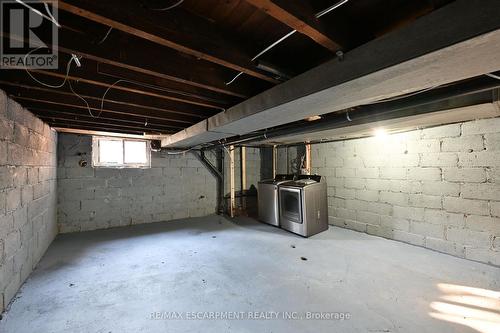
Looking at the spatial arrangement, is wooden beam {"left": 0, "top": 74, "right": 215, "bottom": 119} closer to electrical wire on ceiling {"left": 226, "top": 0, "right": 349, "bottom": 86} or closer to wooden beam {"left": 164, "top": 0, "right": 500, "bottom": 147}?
electrical wire on ceiling {"left": 226, "top": 0, "right": 349, "bottom": 86}

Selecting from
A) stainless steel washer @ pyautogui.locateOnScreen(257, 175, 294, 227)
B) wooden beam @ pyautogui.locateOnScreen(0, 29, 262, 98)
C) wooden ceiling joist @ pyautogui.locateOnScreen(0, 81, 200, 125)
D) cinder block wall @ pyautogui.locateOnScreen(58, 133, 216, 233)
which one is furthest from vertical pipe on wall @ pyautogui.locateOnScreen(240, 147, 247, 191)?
wooden beam @ pyautogui.locateOnScreen(0, 29, 262, 98)

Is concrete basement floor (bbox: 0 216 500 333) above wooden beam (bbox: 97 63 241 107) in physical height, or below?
below

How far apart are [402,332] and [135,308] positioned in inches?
79.4

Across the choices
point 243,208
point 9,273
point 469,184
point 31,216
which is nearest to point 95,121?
point 31,216

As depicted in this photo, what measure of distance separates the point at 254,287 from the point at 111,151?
12.5 feet

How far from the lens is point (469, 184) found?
2586mm

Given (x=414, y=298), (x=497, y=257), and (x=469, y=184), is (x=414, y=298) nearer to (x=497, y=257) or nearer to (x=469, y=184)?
(x=497, y=257)

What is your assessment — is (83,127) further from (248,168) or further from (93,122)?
(248,168)

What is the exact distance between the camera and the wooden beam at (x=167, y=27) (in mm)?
908

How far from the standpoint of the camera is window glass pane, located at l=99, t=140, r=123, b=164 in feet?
13.4

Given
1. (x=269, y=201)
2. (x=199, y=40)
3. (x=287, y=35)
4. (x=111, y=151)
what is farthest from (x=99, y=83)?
(x=269, y=201)

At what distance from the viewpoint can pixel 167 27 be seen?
3.46 ft

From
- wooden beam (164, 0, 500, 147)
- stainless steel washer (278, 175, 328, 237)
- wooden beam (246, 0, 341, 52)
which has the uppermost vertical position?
wooden beam (246, 0, 341, 52)

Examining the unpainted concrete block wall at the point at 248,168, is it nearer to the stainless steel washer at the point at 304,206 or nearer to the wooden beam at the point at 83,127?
the stainless steel washer at the point at 304,206
